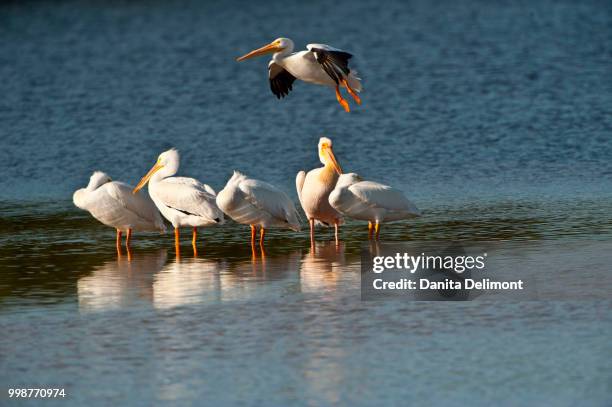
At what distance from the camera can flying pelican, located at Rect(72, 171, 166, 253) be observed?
12.8 meters

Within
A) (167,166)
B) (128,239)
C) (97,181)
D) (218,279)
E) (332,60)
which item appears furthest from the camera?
(167,166)

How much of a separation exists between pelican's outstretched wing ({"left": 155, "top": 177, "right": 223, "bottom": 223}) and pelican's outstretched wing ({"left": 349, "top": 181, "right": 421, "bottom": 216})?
4.37 feet

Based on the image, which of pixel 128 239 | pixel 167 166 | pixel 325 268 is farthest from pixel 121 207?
pixel 325 268

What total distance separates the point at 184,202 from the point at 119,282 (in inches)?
73.3

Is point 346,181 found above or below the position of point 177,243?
above

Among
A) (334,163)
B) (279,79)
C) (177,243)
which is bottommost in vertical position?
(177,243)

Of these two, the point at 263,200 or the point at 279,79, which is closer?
the point at 263,200

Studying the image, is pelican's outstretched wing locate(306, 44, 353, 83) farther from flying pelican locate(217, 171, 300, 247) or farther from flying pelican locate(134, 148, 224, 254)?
flying pelican locate(134, 148, 224, 254)

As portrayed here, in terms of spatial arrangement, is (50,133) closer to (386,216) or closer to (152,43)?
(386,216)

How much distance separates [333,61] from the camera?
39.3 ft

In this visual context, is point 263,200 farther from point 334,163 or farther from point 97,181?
point 97,181

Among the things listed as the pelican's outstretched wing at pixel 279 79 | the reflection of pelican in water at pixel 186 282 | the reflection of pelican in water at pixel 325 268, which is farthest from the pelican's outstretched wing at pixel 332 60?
the reflection of pelican in water at pixel 186 282

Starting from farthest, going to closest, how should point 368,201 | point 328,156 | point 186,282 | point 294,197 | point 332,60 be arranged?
point 294,197, point 328,156, point 368,201, point 332,60, point 186,282

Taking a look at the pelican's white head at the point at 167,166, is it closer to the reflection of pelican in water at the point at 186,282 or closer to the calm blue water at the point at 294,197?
the calm blue water at the point at 294,197
